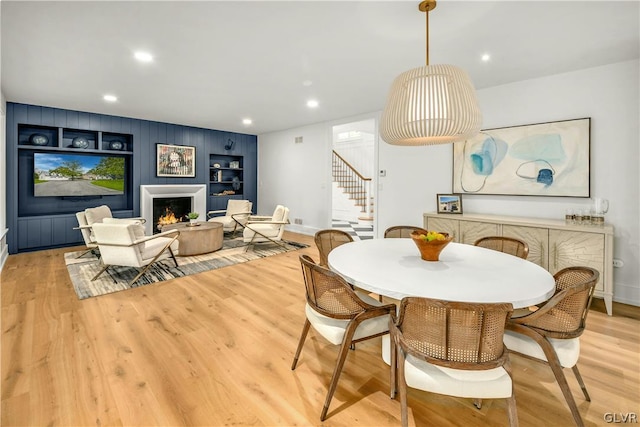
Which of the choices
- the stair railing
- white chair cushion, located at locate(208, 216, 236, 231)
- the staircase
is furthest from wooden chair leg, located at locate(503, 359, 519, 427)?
the stair railing

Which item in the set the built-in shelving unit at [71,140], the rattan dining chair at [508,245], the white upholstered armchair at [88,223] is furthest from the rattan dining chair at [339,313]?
the built-in shelving unit at [71,140]

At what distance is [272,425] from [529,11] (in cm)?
331

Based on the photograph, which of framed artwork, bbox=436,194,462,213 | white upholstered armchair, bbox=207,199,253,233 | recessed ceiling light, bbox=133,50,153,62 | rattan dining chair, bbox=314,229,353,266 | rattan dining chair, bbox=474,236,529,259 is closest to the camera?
rattan dining chair, bbox=474,236,529,259

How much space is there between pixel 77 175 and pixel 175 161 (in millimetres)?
1791

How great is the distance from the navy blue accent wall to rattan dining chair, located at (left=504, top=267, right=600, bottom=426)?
22.4 ft

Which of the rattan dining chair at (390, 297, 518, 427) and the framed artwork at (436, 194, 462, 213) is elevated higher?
the framed artwork at (436, 194, 462, 213)

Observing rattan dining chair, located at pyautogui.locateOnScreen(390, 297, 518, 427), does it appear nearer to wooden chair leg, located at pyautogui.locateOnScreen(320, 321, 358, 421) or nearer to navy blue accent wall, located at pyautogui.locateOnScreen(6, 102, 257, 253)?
wooden chair leg, located at pyautogui.locateOnScreen(320, 321, 358, 421)

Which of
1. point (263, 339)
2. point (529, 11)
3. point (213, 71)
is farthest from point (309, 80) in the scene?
point (263, 339)

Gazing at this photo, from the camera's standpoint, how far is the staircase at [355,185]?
908 cm

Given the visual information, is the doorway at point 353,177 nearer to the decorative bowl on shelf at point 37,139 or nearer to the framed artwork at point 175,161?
the framed artwork at point 175,161

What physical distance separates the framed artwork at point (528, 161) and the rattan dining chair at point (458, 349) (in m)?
3.09

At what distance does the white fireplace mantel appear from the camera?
6152 millimetres

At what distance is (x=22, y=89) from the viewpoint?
4059 mm

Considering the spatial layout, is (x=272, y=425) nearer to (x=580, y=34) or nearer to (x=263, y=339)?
(x=263, y=339)
